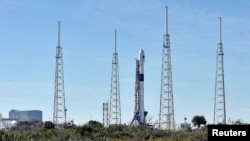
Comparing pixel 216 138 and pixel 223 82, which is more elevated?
pixel 223 82

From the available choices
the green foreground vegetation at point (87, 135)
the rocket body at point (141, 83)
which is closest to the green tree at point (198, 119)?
the rocket body at point (141, 83)

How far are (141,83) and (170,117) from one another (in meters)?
18.9

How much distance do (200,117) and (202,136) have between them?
37203 millimetres

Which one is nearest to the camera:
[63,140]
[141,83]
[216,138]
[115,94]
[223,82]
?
[216,138]

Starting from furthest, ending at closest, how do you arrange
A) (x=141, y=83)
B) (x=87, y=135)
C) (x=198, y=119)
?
(x=141, y=83) → (x=198, y=119) → (x=87, y=135)

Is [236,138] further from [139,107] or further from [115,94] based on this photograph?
[139,107]

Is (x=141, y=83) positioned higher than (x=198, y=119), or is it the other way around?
(x=141, y=83)

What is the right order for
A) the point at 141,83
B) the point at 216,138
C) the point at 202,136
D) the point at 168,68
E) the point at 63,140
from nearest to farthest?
1. the point at 216,138
2. the point at 63,140
3. the point at 202,136
4. the point at 168,68
5. the point at 141,83

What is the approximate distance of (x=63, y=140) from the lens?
27344mm

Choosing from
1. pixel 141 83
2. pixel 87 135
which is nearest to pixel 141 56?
pixel 141 83

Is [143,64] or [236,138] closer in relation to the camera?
[236,138]

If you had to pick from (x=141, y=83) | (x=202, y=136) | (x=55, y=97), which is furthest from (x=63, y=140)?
(x=141, y=83)

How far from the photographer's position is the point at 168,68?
207 feet

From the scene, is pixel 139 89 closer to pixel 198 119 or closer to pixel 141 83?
pixel 141 83
